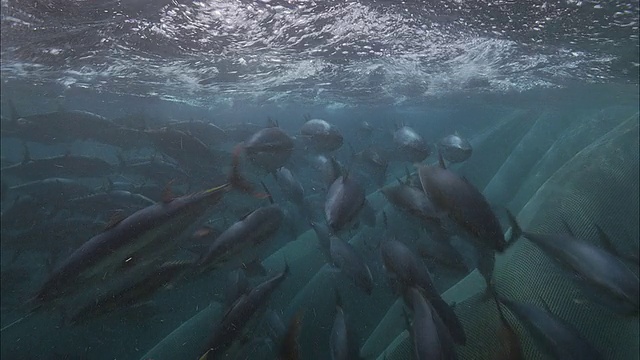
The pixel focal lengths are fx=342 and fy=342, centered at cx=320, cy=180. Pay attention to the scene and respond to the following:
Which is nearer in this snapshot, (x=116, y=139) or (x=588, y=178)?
(x=588, y=178)

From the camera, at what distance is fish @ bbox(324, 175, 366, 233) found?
3.98 meters

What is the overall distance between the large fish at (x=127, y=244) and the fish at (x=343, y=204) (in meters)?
1.34

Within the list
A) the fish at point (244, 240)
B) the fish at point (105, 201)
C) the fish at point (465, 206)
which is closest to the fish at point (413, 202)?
the fish at point (465, 206)

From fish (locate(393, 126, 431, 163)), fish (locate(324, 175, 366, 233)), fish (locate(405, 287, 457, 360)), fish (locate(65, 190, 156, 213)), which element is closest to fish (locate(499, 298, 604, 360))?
fish (locate(405, 287, 457, 360))

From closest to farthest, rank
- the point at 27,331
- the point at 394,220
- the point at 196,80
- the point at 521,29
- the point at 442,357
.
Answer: the point at 442,357, the point at 27,331, the point at 394,220, the point at 521,29, the point at 196,80

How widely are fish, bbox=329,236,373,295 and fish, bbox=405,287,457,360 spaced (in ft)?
5.24

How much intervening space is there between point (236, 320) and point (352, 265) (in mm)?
1646

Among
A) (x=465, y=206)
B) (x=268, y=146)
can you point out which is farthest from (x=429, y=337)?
(x=268, y=146)

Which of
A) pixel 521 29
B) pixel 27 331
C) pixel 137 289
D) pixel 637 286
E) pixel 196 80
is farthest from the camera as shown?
pixel 196 80

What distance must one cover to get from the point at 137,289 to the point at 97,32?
31.1ft

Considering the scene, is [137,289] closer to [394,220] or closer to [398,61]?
[394,220]

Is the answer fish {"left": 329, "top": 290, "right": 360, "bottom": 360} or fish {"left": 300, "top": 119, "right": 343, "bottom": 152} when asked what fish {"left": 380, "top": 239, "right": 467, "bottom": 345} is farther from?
fish {"left": 300, "top": 119, "right": 343, "bottom": 152}

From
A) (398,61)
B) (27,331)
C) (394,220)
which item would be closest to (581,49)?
(398,61)

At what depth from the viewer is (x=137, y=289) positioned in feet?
13.5
